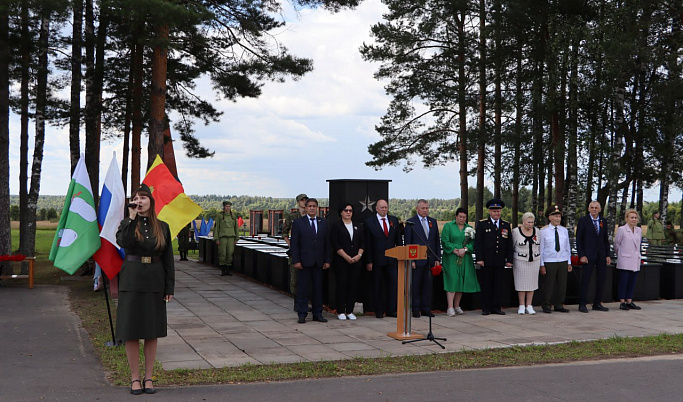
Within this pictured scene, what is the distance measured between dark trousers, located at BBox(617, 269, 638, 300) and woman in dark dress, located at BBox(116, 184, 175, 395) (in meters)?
8.82

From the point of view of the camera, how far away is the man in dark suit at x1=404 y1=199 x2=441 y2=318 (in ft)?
35.0

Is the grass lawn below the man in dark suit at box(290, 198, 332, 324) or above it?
below

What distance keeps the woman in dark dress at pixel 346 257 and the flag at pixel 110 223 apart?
352 centimetres

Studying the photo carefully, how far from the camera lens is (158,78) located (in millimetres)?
15688

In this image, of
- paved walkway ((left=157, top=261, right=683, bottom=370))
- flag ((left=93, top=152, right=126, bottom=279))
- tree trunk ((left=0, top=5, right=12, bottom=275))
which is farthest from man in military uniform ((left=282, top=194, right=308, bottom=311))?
tree trunk ((left=0, top=5, right=12, bottom=275))

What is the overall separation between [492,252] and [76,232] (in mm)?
6447

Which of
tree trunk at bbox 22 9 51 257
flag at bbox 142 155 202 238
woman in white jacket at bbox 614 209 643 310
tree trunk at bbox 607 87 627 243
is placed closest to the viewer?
flag at bbox 142 155 202 238

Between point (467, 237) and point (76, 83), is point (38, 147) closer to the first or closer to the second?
point (76, 83)

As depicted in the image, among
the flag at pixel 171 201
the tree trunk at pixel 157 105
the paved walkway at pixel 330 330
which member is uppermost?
the tree trunk at pixel 157 105

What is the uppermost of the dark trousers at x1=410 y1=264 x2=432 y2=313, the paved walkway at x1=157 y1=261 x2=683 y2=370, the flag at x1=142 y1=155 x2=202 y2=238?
the flag at x1=142 y1=155 x2=202 y2=238

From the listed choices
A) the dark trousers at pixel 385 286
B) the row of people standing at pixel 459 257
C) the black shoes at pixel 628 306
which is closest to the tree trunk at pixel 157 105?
the row of people standing at pixel 459 257

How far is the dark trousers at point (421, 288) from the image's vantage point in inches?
420

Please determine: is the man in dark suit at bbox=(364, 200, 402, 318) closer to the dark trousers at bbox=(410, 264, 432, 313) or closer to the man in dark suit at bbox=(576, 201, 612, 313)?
the dark trousers at bbox=(410, 264, 432, 313)

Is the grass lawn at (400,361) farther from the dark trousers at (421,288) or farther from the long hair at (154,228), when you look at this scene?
the dark trousers at (421,288)
